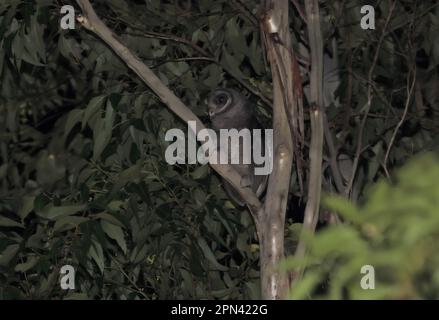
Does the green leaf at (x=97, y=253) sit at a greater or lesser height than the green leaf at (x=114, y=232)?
lesser

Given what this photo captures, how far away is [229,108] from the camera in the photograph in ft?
16.8

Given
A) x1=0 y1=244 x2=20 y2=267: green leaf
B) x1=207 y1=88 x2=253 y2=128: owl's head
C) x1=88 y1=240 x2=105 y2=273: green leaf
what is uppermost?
x1=207 y1=88 x2=253 y2=128: owl's head

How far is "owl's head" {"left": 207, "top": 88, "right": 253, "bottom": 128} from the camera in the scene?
505cm

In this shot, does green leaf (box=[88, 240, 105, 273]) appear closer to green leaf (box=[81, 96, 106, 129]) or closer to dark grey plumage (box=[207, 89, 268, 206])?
green leaf (box=[81, 96, 106, 129])

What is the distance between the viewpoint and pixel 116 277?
189 inches

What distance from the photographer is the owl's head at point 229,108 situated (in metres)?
5.05

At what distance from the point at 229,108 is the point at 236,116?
0.12 m

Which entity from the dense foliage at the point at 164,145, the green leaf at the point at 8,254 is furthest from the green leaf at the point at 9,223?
the green leaf at the point at 8,254

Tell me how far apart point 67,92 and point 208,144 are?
4.56 m

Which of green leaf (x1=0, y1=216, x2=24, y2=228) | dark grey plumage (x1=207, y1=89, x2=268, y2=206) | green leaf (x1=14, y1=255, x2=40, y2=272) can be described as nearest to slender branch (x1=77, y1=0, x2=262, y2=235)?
green leaf (x1=0, y1=216, x2=24, y2=228)

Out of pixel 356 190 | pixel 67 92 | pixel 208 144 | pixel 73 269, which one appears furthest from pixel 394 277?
pixel 67 92

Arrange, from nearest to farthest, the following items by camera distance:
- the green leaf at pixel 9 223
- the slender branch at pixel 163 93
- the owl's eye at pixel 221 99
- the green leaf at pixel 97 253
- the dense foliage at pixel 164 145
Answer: the slender branch at pixel 163 93 → the green leaf at pixel 97 253 → the green leaf at pixel 9 223 → the dense foliage at pixel 164 145 → the owl's eye at pixel 221 99

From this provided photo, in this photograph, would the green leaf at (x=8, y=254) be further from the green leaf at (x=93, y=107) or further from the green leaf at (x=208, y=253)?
the green leaf at (x=208, y=253)
